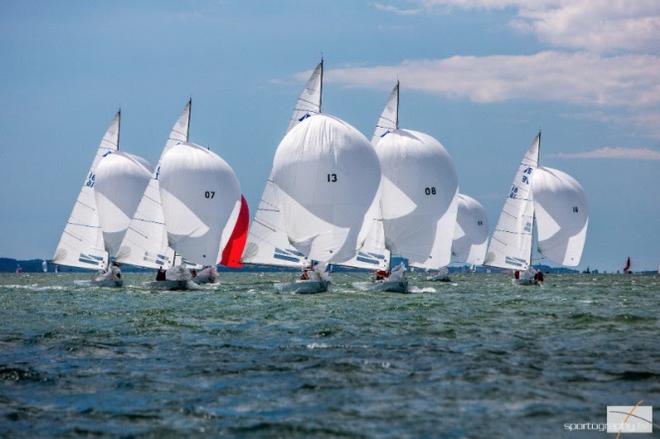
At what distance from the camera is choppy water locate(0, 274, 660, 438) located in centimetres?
1440

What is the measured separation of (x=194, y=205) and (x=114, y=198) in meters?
12.1

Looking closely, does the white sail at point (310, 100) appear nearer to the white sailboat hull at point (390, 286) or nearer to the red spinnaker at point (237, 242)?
the white sailboat hull at point (390, 286)

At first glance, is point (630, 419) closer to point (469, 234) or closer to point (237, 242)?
point (237, 242)

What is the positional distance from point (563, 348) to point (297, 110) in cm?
2957

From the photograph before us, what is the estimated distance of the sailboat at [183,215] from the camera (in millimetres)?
56562

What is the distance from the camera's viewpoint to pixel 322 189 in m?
46.0

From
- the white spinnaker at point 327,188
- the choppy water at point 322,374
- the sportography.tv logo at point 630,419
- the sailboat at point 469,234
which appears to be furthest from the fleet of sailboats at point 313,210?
the sportography.tv logo at point 630,419

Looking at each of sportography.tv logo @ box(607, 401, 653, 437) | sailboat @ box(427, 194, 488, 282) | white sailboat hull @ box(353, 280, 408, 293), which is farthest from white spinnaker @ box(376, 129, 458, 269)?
sailboat @ box(427, 194, 488, 282)

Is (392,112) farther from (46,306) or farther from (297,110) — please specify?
(46,306)

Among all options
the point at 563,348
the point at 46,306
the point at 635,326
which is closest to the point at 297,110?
the point at 46,306

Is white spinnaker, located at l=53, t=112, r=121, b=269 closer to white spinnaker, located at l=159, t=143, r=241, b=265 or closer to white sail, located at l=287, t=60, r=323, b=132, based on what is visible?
white spinnaker, located at l=159, t=143, r=241, b=265

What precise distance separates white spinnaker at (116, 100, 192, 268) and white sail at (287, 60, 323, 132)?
1222 cm

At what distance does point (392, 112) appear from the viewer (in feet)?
177

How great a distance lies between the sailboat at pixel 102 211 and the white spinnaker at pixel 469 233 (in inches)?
1758
